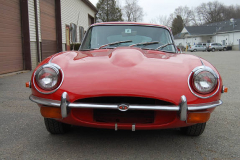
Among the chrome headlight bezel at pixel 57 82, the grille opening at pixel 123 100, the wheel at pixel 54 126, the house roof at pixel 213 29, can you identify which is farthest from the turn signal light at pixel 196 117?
the house roof at pixel 213 29

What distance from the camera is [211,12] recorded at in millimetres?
75250

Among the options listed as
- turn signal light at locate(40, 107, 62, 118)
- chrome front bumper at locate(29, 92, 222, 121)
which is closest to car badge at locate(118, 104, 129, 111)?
chrome front bumper at locate(29, 92, 222, 121)

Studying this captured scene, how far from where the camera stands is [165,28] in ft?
12.1

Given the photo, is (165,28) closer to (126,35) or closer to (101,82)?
(126,35)

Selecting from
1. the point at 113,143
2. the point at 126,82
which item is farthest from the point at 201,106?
the point at 113,143

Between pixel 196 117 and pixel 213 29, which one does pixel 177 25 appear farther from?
pixel 196 117

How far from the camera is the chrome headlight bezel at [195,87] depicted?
2104 millimetres

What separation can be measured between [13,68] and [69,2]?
8.34 m

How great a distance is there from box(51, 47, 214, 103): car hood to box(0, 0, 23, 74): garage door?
20.7 ft

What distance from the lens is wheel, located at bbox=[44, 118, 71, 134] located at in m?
2.50

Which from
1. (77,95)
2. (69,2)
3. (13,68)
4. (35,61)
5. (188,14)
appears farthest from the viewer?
(188,14)

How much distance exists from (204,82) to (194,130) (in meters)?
0.68

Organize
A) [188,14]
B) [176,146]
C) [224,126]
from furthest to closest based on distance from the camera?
[188,14] < [224,126] < [176,146]

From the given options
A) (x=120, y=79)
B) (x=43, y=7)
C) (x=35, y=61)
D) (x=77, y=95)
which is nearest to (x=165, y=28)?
(x=120, y=79)
